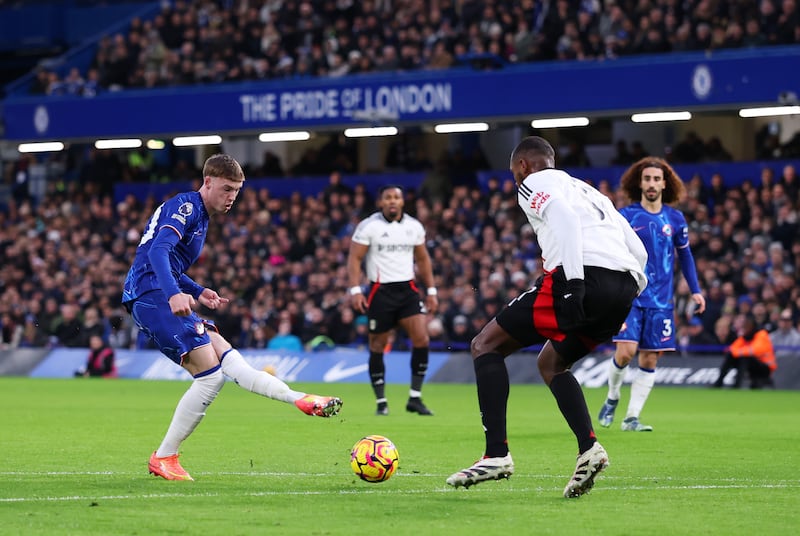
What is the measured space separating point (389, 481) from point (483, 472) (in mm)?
1033

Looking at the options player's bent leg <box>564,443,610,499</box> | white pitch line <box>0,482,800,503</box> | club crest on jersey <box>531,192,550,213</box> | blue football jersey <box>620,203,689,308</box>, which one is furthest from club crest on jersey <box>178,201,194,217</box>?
blue football jersey <box>620,203,689,308</box>

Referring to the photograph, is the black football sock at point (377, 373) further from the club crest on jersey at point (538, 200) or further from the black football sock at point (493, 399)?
the club crest on jersey at point (538, 200)

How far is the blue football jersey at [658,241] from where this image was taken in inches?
551

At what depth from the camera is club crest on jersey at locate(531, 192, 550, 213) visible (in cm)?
843

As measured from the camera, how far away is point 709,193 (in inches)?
1094

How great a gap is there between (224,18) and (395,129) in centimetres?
674

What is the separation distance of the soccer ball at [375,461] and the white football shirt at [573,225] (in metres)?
1.54

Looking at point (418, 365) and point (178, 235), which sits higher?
point (178, 235)

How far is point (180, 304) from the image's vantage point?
8766 millimetres

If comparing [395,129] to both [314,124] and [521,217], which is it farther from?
[521,217]

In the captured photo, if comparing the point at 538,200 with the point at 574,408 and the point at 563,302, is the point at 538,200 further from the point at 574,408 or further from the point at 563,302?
the point at 574,408

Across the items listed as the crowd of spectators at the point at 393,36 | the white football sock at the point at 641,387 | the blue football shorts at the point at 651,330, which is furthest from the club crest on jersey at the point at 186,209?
the crowd of spectators at the point at 393,36

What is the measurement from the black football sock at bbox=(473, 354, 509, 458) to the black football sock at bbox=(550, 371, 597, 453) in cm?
32

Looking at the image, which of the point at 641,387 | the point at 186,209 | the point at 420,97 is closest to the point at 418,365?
the point at 641,387
